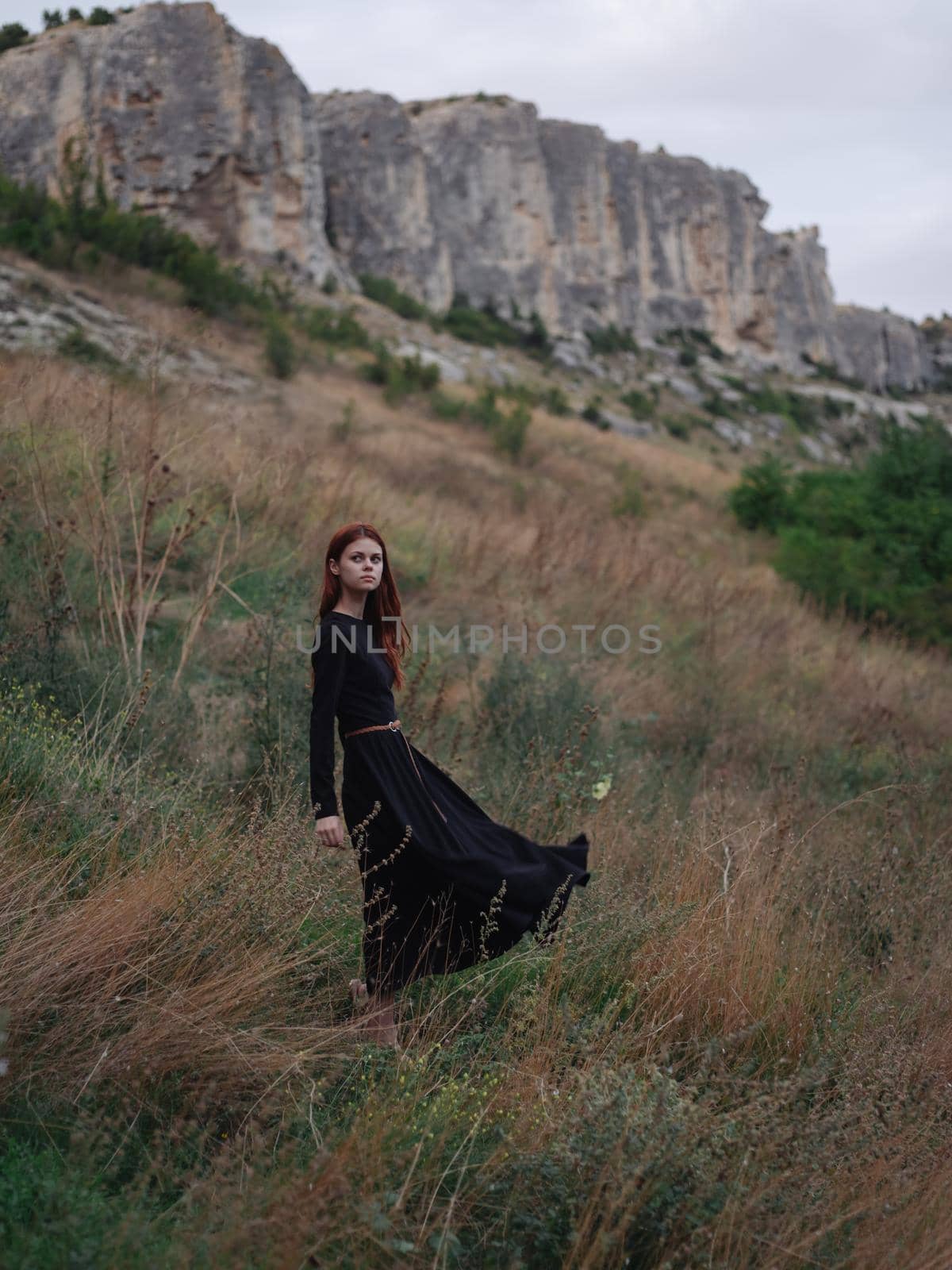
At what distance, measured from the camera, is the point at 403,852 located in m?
2.66

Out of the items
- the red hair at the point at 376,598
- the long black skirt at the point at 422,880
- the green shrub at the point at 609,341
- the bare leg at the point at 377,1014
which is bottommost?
the bare leg at the point at 377,1014

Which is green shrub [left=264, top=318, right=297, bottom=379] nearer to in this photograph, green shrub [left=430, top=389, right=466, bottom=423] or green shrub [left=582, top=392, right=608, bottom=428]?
green shrub [left=430, top=389, right=466, bottom=423]

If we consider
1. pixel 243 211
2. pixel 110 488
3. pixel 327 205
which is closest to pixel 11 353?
pixel 110 488

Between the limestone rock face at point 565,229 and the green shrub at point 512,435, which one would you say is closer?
the green shrub at point 512,435

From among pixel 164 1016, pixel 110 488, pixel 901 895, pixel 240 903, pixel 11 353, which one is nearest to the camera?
pixel 164 1016

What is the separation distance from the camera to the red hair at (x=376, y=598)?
2.93m

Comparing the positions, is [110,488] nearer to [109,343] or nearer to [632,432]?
[109,343]

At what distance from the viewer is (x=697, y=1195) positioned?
6.19ft

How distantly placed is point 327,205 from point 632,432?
20.4m

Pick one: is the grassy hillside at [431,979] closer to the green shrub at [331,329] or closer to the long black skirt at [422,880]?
the long black skirt at [422,880]

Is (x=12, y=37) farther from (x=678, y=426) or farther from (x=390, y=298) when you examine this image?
(x=678, y=426)

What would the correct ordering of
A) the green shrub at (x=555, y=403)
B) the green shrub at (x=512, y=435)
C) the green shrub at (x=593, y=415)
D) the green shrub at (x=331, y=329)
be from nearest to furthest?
the green shrub at (x=512, y=435) < the green shrub at (x=331, y=329) < the green shrub at (x=555, y=403) < the green shrub at (x=593, y=415)

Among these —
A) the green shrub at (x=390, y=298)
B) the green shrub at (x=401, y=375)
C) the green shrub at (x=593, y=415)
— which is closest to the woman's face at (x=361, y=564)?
the green shrub at (x=401, y=375)

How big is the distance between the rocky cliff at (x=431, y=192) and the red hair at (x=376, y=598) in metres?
29.8
